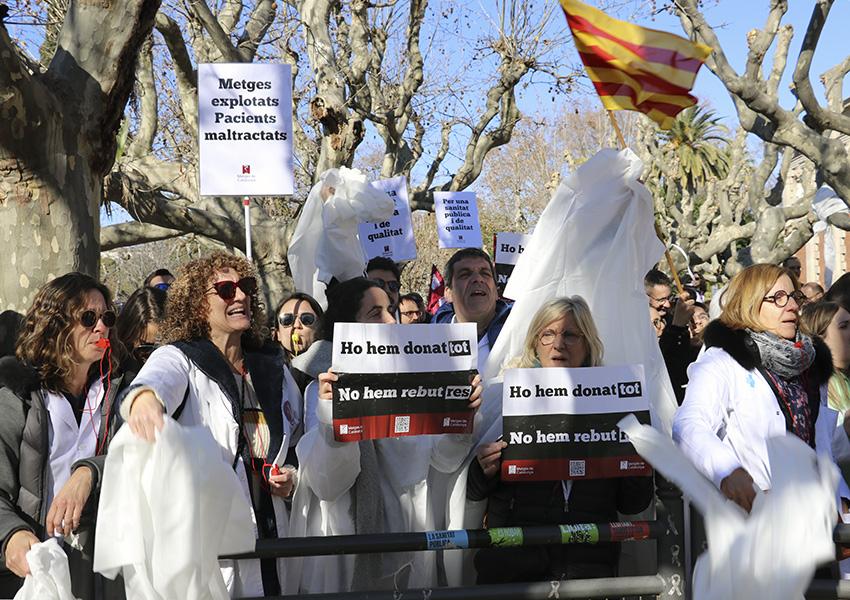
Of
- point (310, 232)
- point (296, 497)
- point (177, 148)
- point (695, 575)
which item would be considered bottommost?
point (695, 575)

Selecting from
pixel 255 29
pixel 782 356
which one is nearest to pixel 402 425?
pixel 782 356

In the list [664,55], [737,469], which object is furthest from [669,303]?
[737,469]

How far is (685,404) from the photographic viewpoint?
13.2 ft

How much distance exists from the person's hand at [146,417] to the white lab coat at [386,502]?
2.50ft

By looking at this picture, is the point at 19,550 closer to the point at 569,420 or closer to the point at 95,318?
the point at 95,318

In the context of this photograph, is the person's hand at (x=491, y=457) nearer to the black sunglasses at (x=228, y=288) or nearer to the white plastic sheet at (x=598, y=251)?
the black sunglasses at (x=228, y=288)

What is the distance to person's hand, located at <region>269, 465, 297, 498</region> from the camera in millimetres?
3869

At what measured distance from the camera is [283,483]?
12.7ft

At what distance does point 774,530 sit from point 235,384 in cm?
189

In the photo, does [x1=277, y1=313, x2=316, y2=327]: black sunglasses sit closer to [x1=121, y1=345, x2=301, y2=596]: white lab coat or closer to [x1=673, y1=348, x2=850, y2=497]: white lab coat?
[x1=121, y1=345, x2=301, y2=596]: white lab coat

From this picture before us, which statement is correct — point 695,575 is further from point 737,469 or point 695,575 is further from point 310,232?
point 310,232

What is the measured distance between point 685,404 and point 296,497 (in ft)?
4.92

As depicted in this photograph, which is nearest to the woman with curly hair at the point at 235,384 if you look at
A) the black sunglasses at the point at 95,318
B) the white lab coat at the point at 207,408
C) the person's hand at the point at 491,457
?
the white lab coat at the point at 207,408

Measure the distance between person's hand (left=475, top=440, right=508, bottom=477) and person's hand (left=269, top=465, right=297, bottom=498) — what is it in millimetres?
692
